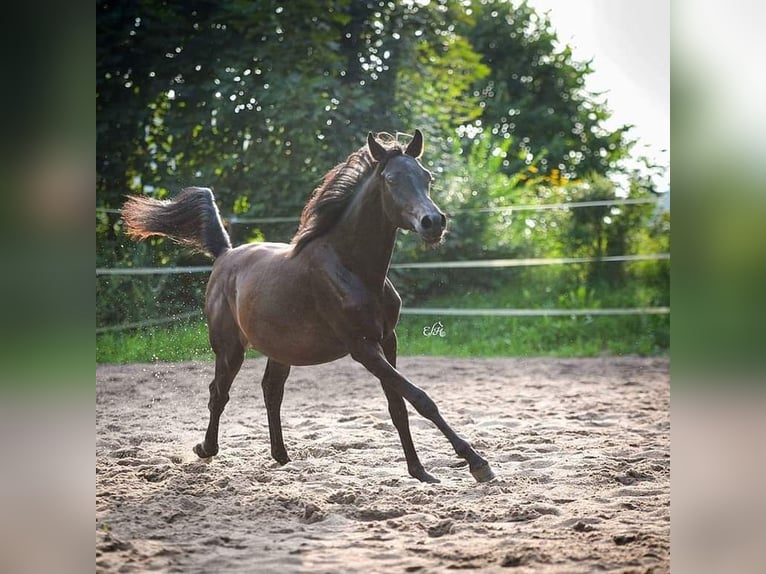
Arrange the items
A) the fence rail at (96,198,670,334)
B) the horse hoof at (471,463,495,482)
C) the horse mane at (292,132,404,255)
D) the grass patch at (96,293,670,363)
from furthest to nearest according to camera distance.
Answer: the grass patch at (96,293,670,363), the fence rail at (96,198,670,334), the horse mane at (292,132,404,255), the horse hoof at (471,463,495,482)

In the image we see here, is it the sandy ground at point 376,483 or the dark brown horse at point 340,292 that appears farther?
the dark brown horse at point 340,292

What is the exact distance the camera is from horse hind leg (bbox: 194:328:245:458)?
11.8 ft

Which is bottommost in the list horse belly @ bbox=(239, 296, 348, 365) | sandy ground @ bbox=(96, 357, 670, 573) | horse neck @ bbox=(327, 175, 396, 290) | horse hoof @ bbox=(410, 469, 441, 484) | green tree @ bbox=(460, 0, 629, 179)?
sandy ground @ bbox=(96, 357, 670, 573)

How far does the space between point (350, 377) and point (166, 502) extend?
128 inches

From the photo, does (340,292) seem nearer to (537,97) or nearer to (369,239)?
(369,239)

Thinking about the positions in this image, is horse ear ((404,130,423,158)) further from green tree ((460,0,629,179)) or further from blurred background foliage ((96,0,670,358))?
green tree ((460,0,629,179))

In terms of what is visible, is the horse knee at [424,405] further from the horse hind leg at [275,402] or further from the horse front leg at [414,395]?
the horse hind leg at [275,402]

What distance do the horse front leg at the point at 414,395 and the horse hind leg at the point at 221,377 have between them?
0.79m

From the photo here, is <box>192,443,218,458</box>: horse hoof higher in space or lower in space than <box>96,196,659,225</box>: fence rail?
lower

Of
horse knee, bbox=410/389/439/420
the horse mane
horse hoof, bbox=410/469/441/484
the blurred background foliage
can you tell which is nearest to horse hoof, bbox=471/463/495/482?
horse hoof, bbox=410/469/441/484

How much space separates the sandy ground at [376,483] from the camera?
2346 millimetres

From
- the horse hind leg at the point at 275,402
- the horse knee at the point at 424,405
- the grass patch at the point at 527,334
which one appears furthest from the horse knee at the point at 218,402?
the grass patch at the point at 527,334
